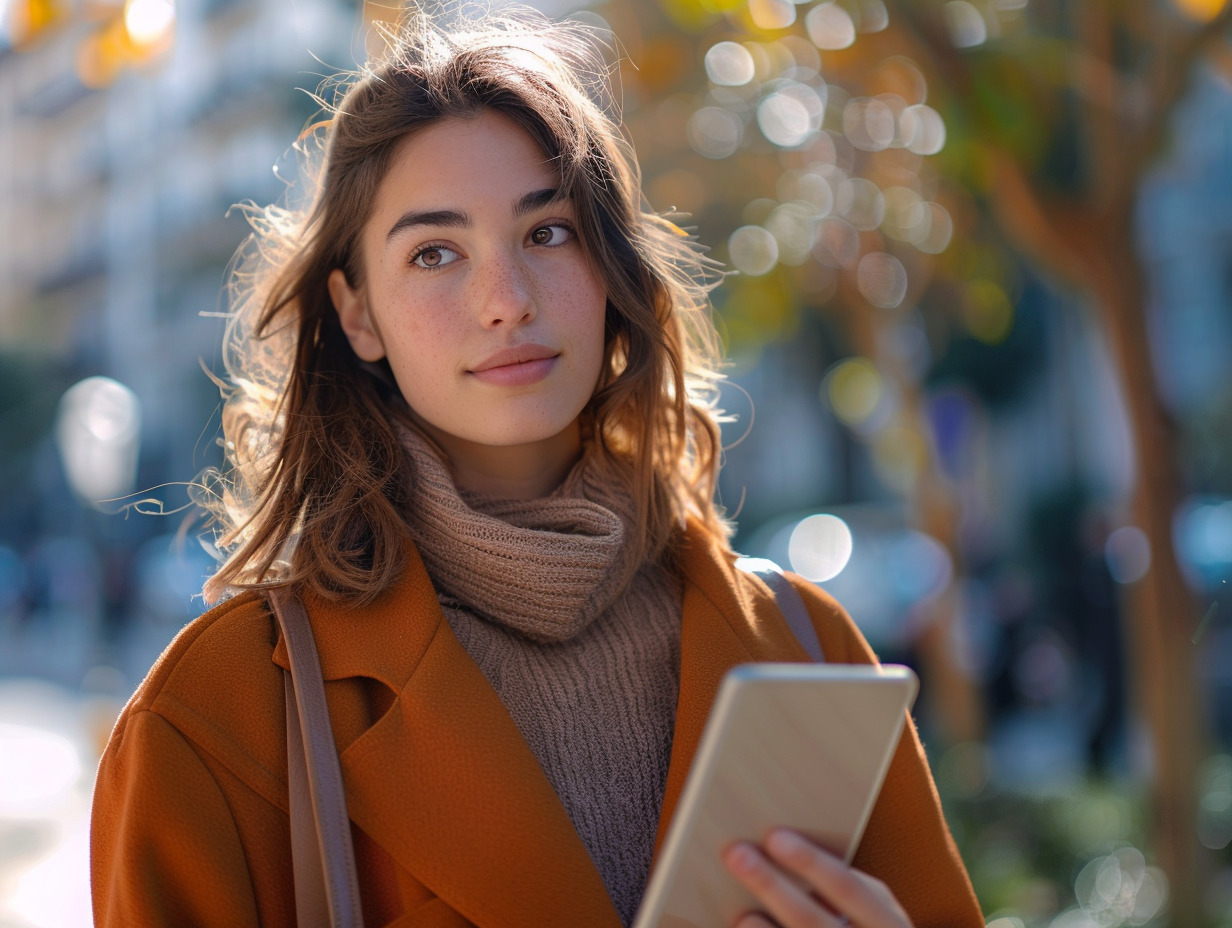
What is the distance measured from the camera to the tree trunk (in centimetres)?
477

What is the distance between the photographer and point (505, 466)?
2.30m

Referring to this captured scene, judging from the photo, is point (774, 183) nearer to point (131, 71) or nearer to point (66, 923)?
point (131, 71)

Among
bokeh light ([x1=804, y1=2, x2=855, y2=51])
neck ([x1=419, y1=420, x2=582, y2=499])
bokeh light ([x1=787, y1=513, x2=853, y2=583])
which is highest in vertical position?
bokeh light ([x1=804, y1=2, x2=855, y2=51])

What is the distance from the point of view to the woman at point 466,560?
176cm

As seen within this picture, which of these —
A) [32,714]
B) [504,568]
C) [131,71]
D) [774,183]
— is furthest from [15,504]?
[504,568]

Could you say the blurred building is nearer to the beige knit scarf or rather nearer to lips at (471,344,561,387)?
the beige knit scarf

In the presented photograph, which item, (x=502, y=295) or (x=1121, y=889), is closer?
(x=502, y=295)

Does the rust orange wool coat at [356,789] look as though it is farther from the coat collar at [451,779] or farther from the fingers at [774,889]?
the fingers at [774,889]

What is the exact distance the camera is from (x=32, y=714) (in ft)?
42.7

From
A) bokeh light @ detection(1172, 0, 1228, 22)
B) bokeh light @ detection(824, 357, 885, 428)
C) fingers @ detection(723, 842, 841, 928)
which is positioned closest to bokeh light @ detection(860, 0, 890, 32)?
bokeh light @ detection(1172, 0, 1228, 22)

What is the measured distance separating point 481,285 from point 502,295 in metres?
0.04

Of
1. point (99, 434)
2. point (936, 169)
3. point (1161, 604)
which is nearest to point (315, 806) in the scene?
point (1161, 604)

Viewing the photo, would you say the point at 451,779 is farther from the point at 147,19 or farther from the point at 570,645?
the point at 147,19

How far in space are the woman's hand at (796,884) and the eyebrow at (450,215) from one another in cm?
115
